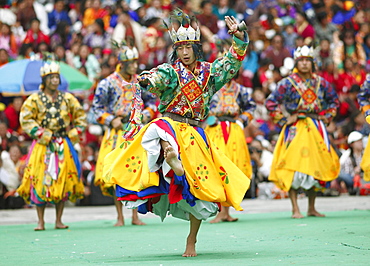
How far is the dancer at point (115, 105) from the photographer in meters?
10.2

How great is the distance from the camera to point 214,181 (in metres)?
6.46

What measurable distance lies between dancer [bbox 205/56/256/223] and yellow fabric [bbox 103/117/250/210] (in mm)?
3626

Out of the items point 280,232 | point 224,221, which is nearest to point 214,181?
point 280,232

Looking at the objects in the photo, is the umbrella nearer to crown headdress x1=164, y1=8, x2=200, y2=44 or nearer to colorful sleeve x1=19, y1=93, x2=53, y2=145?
colorful sleeve x1=19, y1=93, x2=53, y2=145

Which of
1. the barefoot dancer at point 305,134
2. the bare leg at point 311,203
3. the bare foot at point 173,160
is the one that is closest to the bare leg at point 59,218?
the barefoot dancer at point 305,134

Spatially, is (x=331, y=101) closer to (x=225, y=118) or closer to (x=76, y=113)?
(x=225, y=118)

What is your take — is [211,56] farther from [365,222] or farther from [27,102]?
[365,222]

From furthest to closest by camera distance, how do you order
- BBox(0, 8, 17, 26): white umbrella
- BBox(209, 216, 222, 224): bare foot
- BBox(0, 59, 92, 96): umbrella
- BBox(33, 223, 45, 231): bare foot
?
1. BBox(0, 8, 17, 26): white umbrella
2. BBox(0, 59, 92, 96): umbrella
3. BBox(209, 216, 222, 224): bare foot
4. BBox(33, 223, 45, 231): bare foot

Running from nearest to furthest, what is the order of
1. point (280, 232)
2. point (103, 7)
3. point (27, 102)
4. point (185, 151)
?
point (185, 151), point (280, 232), point (27, 102), point (103, 7)

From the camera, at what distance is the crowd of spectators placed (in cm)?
1542

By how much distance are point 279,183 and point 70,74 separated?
5.41m

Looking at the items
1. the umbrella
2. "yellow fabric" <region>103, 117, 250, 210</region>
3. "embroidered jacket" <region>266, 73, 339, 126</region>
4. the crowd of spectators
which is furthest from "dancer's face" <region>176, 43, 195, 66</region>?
the crowd of spectators

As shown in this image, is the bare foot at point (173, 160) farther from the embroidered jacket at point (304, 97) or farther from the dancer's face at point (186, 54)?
the embroidered jacket at point (304, 97)

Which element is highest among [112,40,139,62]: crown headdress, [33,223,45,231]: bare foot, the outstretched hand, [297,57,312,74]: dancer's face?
[112,40,139,62]: crown headdress
